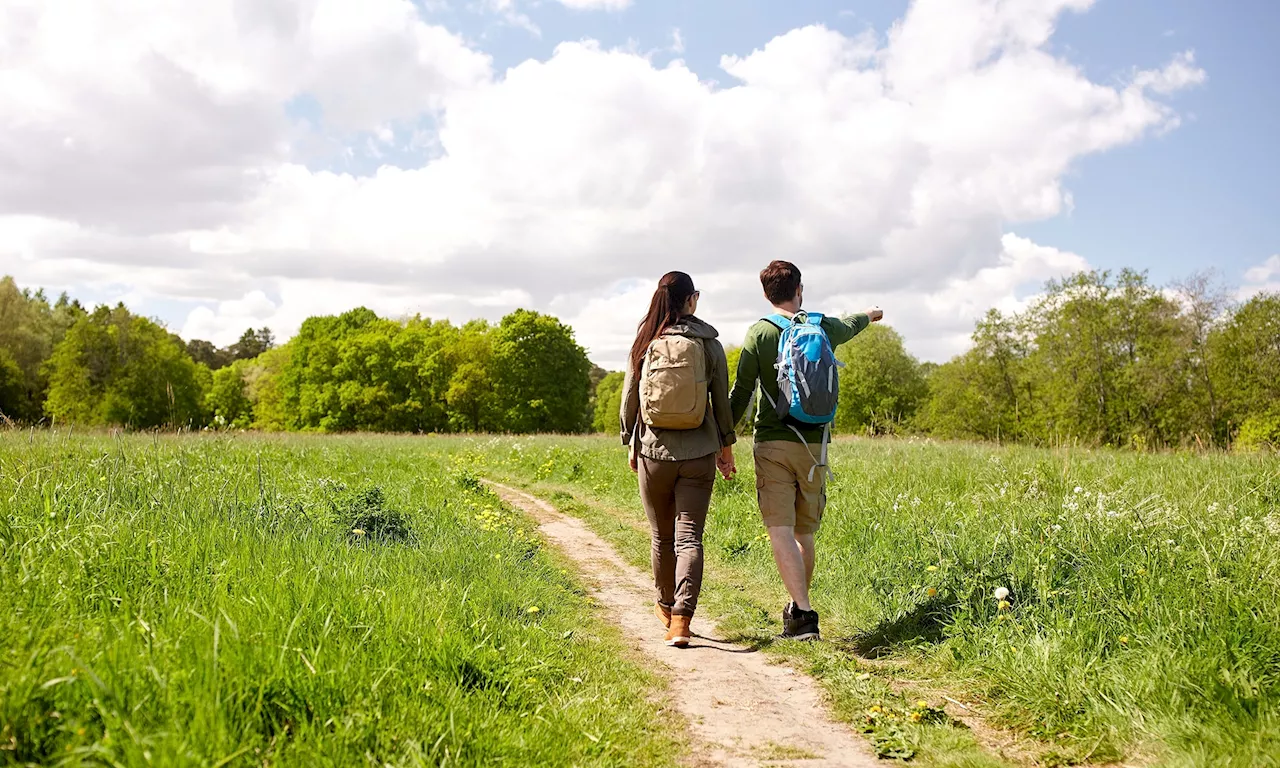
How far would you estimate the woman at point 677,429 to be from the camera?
5219 mm

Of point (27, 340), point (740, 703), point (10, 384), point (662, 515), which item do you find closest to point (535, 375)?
point (10, 384)

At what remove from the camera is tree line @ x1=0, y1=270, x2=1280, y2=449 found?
4216 centimetres

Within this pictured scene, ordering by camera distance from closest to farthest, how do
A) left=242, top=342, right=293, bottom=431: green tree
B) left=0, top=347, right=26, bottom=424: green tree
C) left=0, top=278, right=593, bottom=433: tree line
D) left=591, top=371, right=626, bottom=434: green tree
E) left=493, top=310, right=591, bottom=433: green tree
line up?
1. left=0, top=347, right=26, bottom=424: green tree
2. left=0, top=278, right=593, bottom=433: tree line
3. left=493, top=310, right=591, bottom=433: green tree
4. left=242, top=342, right=293, bottom=431: green tree
5. left=591, top=371, right=626, bottom=434: green tree

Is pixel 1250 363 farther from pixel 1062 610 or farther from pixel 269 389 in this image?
pixel 269 389

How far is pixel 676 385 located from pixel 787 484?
110 cm

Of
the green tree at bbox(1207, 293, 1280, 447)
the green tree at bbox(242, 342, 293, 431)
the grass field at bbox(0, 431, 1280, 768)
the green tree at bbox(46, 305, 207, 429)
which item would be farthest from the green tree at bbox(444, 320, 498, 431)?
the grass field at bbox(0, 431, 1280, 768)

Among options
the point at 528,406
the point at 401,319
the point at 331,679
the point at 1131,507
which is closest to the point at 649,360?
the point at 331,679

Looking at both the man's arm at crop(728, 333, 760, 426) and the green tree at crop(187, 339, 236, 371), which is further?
the green tree at crop(187, 339, 236, 371)

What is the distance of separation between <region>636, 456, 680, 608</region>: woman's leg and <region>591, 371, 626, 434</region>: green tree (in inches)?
2940

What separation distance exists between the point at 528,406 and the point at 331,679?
5447 centimetres

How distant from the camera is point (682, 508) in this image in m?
5.42

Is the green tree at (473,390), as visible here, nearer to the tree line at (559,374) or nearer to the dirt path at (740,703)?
the tree line at (559,374)

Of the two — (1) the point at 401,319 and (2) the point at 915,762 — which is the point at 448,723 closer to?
(2) the point at 915,762

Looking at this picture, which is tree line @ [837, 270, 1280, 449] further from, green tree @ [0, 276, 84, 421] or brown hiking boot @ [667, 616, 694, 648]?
green tree @ [0, 276, 84, 421]
